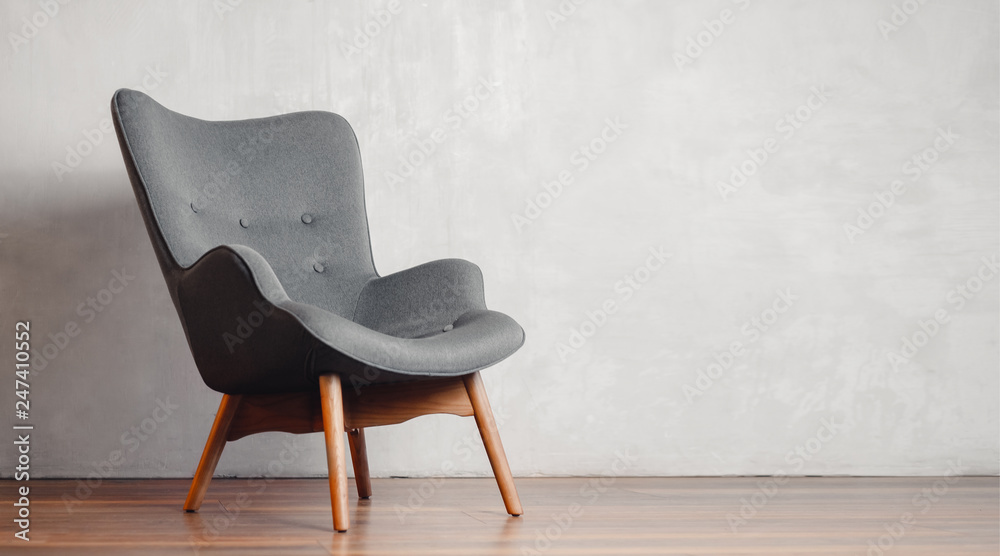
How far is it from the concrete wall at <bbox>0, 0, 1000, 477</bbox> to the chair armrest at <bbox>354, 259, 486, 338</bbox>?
50cm

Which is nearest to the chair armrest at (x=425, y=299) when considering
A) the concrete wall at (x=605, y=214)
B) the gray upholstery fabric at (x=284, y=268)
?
the gray upholstery fabric at (x=284, y=268)

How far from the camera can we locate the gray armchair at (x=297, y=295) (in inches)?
57.9

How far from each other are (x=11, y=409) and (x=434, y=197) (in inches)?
57.7

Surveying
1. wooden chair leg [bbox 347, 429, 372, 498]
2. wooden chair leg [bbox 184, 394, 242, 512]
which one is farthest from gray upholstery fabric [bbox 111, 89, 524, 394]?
wooden chair leg [bbox 347, 429, 372, 498]

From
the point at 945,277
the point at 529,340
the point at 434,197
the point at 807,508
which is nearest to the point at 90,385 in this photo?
the point at 434,197

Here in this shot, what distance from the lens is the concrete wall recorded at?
2.37 metres

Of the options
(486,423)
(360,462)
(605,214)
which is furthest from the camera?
(605,214)

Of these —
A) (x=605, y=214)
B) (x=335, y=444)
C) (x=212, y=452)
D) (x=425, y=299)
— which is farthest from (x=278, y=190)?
(x=605, y=214)

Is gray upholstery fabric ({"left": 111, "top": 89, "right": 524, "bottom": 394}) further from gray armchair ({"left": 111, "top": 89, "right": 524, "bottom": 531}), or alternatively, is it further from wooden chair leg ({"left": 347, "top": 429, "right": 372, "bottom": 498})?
wooden chair leg ({"left": 347, "top": 429, "right": 372, "bottom": 498})

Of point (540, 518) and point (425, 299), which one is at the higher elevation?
point (425, 299)

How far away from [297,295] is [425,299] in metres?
0.35

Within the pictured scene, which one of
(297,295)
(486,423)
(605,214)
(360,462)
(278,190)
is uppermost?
(278,190)

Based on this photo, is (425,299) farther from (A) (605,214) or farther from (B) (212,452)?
(A) (605,214)

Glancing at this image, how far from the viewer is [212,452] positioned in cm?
177
